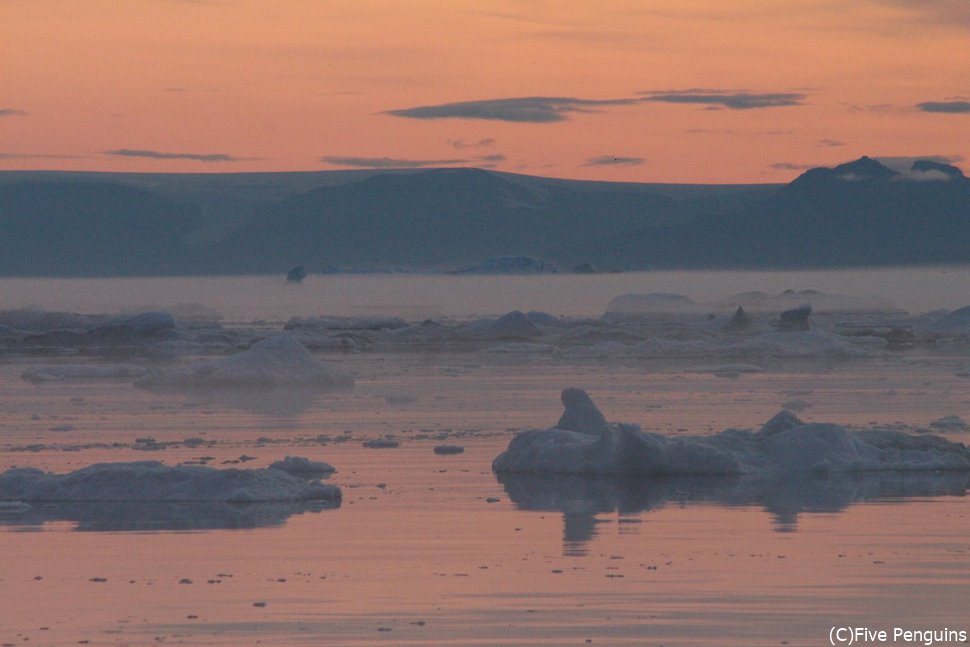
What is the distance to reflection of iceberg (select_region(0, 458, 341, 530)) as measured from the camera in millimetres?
13438

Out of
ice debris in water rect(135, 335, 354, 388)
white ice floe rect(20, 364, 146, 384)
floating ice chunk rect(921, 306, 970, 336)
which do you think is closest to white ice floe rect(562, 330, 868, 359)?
ice debris in water rect(135, 335, 354, 388)

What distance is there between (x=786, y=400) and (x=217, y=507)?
491 inches

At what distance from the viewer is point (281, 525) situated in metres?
12.7

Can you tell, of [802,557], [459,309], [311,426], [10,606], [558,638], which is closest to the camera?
[558,638]

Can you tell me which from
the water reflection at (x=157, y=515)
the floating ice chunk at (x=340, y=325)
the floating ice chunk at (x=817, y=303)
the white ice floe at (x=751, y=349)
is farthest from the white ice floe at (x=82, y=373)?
the floating ice chunk at (x=817, y=303)

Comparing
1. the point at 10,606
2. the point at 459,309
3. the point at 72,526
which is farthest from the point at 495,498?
the point at 459,309

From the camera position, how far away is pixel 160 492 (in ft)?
46.0

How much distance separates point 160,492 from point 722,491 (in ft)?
15.2

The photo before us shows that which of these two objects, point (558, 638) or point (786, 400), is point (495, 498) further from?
point (786, 400)

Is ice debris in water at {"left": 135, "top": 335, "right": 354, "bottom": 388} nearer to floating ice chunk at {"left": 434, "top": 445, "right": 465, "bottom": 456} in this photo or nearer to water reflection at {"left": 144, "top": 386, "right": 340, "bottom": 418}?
water reflection at {"left": 144, "top": 386, "right": 340, "bottom": 418}

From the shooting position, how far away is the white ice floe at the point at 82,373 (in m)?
30.4

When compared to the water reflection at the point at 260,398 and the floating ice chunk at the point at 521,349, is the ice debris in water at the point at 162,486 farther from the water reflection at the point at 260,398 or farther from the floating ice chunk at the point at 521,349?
the floating ice chunk at the point at 521,349

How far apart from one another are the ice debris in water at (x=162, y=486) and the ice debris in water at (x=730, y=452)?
2.55m

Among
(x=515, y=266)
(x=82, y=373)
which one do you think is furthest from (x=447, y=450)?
(x=515, y=266)
